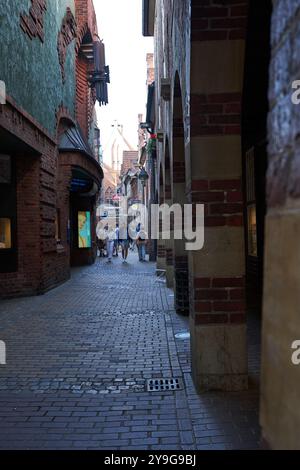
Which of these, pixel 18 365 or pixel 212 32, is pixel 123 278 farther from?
pixel 212 32

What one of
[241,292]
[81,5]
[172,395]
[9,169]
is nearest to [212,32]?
[241,292]

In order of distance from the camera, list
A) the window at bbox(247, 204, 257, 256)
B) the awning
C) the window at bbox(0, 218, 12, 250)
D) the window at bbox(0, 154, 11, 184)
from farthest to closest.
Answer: the awning → the window at bbox(247, 204, 257, 256) → the window at bbox(0, 218, 12, 250) → the window at bbox(0, 154, 11, 184)

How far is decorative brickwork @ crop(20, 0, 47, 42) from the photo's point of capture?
1003 centimetres

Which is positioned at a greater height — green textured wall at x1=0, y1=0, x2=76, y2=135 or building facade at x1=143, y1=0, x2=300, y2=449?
green textured wall at x1=0, y1=0, x2=76, y2=135

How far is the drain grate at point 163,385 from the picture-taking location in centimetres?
468

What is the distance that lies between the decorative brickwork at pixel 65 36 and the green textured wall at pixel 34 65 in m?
0.26

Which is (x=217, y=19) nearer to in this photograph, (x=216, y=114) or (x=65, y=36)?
(x=216, y=114)

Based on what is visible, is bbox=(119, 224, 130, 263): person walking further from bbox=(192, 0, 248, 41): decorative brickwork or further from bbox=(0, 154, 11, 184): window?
bbox=(192, 0, 248, 41): decorative brickwork

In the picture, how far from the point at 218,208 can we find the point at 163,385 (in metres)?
1.86

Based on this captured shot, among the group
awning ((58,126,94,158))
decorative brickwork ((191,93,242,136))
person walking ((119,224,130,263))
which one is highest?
awning ((58,126,94,158))

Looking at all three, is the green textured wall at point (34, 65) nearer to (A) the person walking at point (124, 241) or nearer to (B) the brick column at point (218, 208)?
(B) the brick column at point (218, 208)

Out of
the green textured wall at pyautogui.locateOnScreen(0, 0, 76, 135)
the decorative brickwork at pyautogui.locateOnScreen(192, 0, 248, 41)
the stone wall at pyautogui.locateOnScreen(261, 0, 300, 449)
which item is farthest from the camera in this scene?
the green textured wall at pyautogui.locateOnScreen(0, 0, 76, 135)

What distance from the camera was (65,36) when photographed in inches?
559

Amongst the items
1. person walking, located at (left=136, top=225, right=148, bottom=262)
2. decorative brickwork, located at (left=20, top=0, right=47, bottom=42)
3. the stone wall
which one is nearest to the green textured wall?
decorative brickwork, located at (left=20, top=0, right=47, bottom=42)
